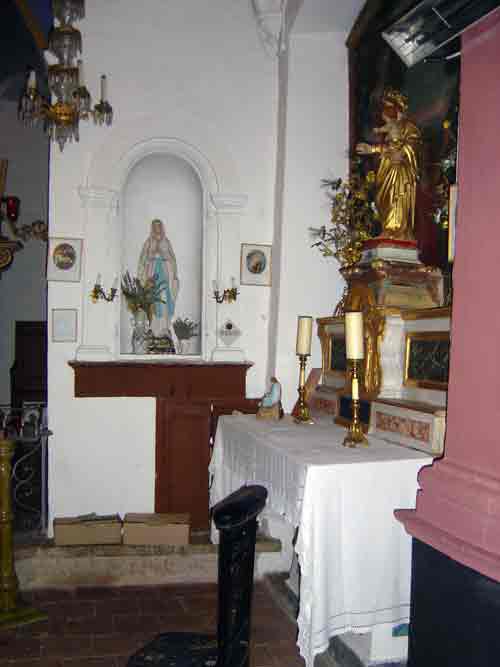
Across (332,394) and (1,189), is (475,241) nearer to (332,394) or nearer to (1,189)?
(332,394)

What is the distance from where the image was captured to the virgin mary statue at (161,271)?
16.6ft

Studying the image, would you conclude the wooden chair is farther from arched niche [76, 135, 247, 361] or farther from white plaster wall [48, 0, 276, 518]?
arched niche [76, 135, 247, 361]

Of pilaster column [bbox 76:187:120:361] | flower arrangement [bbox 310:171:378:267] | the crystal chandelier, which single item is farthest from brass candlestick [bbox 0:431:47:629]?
flower arrangement [bbox 310:171:378:267]

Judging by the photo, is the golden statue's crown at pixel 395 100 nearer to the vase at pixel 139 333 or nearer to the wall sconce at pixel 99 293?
the wall sconce at pixel 99 293

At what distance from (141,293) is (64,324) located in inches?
26.6

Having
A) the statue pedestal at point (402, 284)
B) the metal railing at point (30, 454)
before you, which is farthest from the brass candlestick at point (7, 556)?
the statue pedestal at point (402, 284)

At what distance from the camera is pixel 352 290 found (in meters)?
3.54

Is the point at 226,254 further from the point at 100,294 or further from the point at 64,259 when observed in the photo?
the point at 64,259

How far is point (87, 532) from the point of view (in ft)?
14.3

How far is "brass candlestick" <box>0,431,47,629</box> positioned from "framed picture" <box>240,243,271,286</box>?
216 cm

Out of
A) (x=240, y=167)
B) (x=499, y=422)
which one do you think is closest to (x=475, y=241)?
(x=499, y=422)

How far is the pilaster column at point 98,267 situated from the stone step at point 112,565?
1.37 m

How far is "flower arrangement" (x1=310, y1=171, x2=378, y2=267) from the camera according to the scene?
3.98 m

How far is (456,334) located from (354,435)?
40.7 inches
